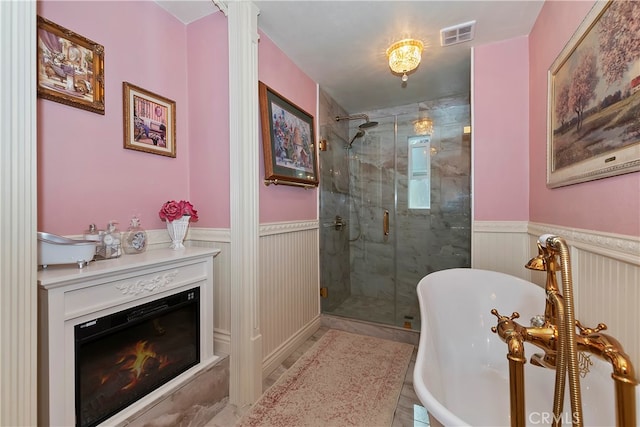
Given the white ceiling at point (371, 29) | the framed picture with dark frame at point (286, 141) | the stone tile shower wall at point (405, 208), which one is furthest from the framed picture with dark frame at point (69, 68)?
the stone tile shower wall at point (405, 208)

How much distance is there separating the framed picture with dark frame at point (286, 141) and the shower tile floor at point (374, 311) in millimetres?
1438

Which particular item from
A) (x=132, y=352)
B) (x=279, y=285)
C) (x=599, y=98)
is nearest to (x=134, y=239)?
(x=132, y=352)

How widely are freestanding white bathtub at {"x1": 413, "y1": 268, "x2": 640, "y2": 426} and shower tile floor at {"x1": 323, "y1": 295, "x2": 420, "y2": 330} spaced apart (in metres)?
0.94

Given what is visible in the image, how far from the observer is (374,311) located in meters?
Result: 2.94

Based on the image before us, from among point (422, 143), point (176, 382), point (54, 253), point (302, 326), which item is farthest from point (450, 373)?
point (422, 143)

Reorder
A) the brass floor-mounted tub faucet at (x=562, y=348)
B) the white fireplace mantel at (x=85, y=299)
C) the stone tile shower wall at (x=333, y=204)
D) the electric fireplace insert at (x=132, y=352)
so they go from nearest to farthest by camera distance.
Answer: the brass floor-mounted tub faucet at (x=562, y=348)
the white fireplace mantel at (x=85, y=299)
the electric fireplace insert at (x=132, y=352)
the stone tile shower wall at (x=333, y=204)

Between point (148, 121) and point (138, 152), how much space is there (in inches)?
8.2

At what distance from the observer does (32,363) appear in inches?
36.5

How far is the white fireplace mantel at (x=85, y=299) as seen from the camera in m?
0.99

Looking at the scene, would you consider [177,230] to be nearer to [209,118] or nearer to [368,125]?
[209,118]

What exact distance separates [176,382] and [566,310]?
170cm

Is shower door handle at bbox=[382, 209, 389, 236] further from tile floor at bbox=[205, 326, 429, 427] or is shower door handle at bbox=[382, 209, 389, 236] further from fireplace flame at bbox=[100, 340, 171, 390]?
A: fireplace flame at bbox=[100, 340, 171, 390]

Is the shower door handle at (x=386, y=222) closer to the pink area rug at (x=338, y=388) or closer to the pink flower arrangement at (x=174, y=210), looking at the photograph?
the pink area rug at (x=338, y=388)

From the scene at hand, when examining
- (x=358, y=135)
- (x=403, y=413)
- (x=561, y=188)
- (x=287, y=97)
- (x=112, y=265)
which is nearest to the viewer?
(x=112, y=265)
